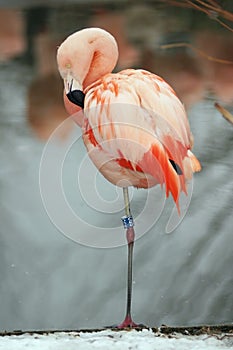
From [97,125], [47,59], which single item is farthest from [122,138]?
[47,59]

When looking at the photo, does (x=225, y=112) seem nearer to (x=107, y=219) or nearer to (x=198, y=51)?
(x=198, y=51)

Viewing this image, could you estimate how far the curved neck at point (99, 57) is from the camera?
1416mm

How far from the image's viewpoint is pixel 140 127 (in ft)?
4.36

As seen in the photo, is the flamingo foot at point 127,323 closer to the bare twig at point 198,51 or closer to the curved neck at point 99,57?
the curved neck at point 99,57

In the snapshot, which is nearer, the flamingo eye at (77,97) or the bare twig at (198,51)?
the flamingo eye at (77,97)

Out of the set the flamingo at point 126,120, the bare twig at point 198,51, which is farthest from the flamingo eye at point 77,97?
the bare twig at point 198,51

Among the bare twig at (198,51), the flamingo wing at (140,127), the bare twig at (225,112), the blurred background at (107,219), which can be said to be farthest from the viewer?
the bare twig at (198,51)

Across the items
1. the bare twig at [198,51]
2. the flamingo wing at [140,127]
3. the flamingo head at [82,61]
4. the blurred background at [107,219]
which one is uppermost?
the flamingo head at [82,61]

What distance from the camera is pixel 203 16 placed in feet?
13.1

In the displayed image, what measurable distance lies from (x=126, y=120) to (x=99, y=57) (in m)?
0.16

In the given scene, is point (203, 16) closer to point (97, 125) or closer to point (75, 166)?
point (75, 166)

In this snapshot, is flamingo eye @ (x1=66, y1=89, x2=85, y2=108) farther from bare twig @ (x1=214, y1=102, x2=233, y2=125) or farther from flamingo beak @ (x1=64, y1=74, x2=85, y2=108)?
bare twig @ (x1=214, y1=102, x2=233, y2=125)

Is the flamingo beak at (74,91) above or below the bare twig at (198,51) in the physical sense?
above

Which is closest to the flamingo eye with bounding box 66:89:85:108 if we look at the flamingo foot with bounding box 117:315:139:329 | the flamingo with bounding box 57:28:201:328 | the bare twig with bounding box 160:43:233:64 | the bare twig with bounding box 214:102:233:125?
the flamingo with bounding box 57:28:201:328
